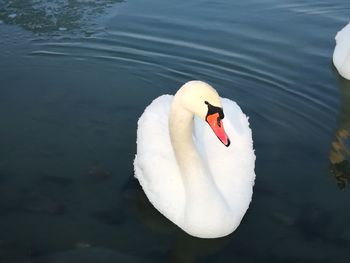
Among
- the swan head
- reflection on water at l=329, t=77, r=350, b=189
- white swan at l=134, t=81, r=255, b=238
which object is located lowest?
reflection on water at l=329, t=77, r=350, b=189

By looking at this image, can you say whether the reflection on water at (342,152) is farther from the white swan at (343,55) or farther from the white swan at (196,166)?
the white swan at (196,166)

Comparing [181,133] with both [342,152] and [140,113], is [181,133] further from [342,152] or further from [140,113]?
[342,152]

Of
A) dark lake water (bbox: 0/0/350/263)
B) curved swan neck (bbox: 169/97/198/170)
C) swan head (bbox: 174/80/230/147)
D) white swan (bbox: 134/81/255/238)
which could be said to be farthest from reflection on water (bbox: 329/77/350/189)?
swan head (bbox: 174/80/230/147)

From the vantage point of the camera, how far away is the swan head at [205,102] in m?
5.21

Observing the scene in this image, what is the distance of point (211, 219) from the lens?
5633mm

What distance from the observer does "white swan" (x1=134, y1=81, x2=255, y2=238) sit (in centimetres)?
529

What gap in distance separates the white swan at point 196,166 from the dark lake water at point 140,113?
0.85 feet

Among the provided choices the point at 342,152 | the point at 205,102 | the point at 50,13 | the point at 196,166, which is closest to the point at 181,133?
the point at 196,166

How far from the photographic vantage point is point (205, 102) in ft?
17.1

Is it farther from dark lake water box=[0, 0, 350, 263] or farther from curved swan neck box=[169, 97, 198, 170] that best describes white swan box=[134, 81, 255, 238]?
dark lake water box=[0, 0, 350, 263]

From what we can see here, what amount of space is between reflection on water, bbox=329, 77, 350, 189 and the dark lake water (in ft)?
0.09

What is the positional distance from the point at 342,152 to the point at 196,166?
8.80 feet

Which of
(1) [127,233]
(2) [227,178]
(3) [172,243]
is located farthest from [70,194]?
(2) [227,178]

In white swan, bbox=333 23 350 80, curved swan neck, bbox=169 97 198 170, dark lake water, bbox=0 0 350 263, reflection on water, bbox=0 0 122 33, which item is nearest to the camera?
curved swan neck, bbox=169 97 198 170
